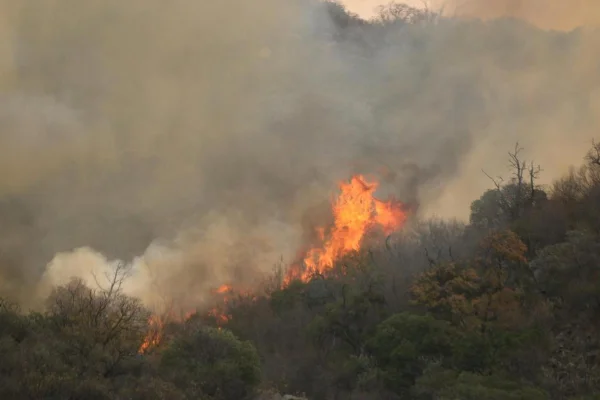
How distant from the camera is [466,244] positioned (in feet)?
211

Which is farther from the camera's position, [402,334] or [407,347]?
[402,334]

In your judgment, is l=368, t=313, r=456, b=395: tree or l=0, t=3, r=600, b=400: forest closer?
l=0, t=3, r=600, b=400: forest

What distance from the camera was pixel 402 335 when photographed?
41031mm

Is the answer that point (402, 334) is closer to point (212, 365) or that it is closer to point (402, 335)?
point (402, 335)

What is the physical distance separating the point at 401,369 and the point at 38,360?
23848mm

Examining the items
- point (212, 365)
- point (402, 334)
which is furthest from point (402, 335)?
point (212, 365)

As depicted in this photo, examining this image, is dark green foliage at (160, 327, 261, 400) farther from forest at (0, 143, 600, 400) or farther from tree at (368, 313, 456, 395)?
tree at (368, 313, 456, 395)

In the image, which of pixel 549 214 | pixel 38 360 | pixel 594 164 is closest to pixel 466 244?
pixel 549 214

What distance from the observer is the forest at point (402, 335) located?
27062mm

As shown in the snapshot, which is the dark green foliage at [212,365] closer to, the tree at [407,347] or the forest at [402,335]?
the forest at [402,335]

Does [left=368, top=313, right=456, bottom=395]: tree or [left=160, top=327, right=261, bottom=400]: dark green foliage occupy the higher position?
[left=368, top=313, right=456, bottom=395]: tree

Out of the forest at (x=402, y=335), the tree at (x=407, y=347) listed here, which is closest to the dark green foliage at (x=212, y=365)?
the forest at (x=402, y=335)

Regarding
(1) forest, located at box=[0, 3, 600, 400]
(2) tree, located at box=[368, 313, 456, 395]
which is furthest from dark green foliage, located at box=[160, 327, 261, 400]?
(2) tree, located at box=[368, 313, 456, 395]

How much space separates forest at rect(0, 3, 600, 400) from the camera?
88.8ft
